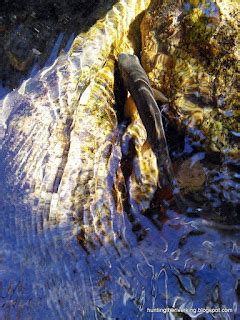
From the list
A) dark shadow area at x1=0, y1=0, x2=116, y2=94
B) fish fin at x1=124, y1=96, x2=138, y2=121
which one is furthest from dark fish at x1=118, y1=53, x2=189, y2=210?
dark shadow area at x1=0, y1=0, x2=116, y2=94

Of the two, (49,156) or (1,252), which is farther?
(49,156)

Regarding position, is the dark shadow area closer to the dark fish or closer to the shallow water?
the dark fish

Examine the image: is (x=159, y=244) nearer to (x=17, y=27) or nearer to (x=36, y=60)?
(x=36, y=60)

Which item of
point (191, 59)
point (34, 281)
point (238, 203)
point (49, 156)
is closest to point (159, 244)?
point (238, 203)

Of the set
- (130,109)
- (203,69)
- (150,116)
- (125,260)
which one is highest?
(203,69)

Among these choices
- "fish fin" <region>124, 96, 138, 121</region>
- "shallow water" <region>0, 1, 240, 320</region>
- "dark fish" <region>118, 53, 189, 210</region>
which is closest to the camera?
"shallow water" <region>0, 1, 240, 320</region>

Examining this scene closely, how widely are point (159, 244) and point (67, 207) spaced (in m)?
0.63

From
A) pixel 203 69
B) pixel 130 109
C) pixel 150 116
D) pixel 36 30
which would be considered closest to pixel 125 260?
pixel 150 116

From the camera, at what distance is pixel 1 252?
6.77 ft

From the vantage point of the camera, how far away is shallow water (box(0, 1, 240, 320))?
6.23 feet

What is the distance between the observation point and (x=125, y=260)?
204 centimetres

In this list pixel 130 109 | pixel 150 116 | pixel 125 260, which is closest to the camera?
pixel 125 260

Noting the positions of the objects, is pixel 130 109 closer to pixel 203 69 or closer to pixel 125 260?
pixel 203 69

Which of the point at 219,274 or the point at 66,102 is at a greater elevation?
the point at 66,102
